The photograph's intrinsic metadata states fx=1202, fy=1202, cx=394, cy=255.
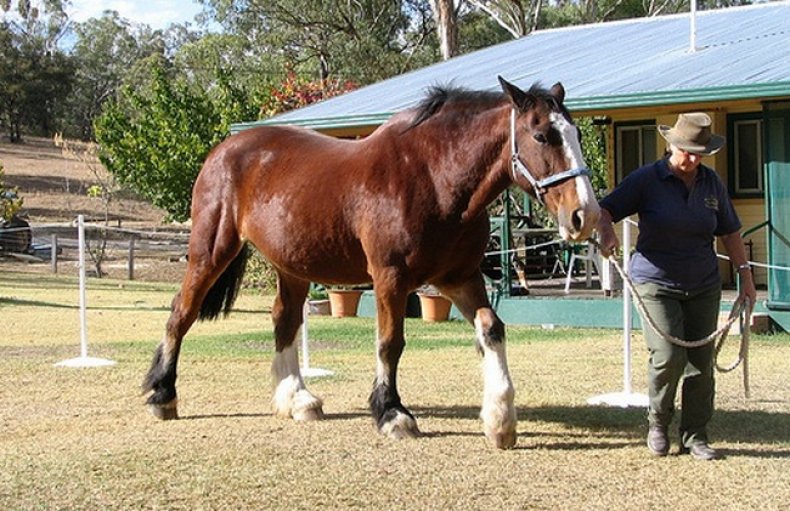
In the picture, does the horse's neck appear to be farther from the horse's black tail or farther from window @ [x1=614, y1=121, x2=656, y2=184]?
window @ [x1=614, y1=121, x2=656, y2=184]

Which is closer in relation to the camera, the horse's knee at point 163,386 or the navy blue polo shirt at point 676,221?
the navy blue polo shirt at point 676,221

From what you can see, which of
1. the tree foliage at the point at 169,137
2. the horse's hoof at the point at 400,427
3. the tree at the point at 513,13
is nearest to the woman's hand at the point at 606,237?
the horse's hoof at the point at 400,427

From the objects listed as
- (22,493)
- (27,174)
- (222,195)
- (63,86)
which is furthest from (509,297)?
(63,86)

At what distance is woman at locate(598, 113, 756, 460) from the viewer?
22.6ft

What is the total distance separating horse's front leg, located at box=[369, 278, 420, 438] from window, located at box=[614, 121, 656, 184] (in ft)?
37.0

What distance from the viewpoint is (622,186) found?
279 inches

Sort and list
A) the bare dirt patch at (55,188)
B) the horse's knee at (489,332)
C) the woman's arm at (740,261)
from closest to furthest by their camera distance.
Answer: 1. the woman's arm at (740,261)
2. the horse's knee at (489,332)
3. the bare dirt patch at (55,188)

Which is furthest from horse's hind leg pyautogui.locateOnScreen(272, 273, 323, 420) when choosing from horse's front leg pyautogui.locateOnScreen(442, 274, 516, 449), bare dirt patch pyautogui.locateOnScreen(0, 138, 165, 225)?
bare dirt patch pyautogui.locateOnScreen(0, 138, 165, 225)

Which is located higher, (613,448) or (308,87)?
(308,87)

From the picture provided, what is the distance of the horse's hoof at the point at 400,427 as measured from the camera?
769 cm

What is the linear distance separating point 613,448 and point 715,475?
2.98 feet

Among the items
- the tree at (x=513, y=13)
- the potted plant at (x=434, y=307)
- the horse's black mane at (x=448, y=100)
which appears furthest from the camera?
the tree at (x=513, y=13)

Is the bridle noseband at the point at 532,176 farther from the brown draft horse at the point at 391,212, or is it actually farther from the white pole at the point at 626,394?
the white pole at the point at 626,394

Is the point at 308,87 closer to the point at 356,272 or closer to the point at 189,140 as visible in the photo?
the point at 189,140
